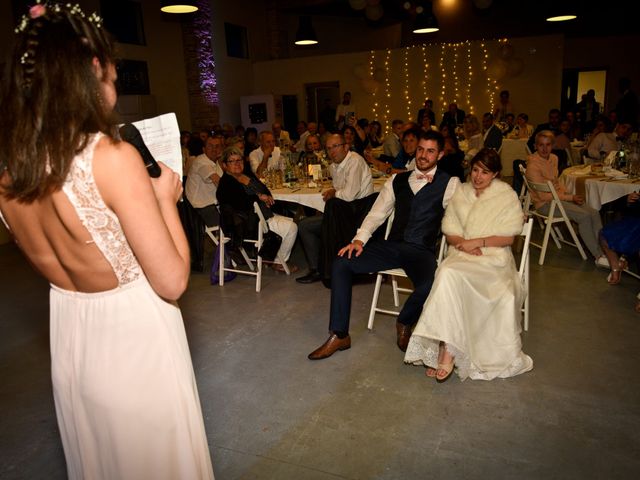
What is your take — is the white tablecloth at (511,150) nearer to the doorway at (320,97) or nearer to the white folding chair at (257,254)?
the doorway at (320,97)

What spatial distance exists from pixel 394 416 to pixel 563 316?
171cm

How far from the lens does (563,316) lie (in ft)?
11.7

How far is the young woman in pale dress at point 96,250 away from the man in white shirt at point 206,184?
374 cm

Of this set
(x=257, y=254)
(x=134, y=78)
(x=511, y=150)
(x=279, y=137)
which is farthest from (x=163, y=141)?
(x=134, y=78)

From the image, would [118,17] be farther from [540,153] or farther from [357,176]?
[540,153]

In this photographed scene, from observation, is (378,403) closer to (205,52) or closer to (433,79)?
(205,52)

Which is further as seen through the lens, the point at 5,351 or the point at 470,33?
the point at 470,33

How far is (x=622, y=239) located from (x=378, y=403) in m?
Result: 2.56

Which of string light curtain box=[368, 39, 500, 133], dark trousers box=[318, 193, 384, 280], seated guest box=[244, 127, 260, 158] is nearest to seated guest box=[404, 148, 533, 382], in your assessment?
dark trousers box=[318, 193, 384, 280]

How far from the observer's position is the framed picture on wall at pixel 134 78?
33.8ft

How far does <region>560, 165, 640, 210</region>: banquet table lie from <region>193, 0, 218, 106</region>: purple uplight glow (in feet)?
26.8

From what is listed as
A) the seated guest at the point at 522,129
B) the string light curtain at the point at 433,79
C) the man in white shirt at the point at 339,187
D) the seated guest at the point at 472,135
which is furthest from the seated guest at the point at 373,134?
the man in white shirt at the point at 339,187

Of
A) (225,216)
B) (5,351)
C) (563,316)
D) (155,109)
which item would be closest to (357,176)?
(225,216)

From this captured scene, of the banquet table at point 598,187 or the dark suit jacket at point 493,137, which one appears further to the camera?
the dark suit jacket at point 493,137
